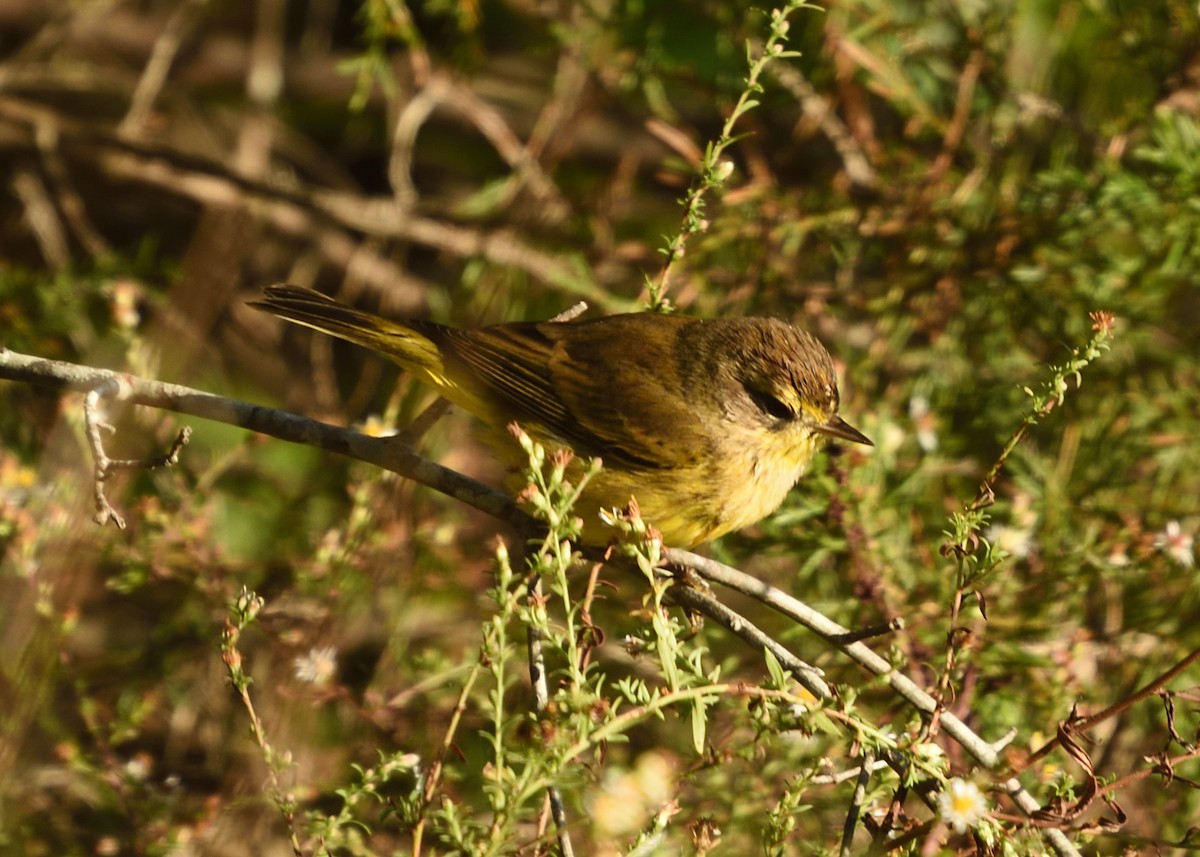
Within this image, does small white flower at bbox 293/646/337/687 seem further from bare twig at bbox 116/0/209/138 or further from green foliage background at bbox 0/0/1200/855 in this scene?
bare twig at bbox 116/0/209/138

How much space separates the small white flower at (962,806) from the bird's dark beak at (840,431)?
4.82 feet

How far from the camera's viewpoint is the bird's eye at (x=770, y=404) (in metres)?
3.75

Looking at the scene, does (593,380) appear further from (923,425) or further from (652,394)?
(923,425)

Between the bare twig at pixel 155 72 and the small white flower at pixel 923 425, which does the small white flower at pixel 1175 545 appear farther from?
the bare twig at pixel 155 72

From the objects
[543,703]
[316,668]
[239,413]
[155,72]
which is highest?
[155,72]

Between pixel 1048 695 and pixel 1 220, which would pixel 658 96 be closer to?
pixel 1048 695

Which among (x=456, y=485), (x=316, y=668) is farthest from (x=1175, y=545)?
(x=316, y=668)

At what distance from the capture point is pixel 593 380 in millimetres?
3941

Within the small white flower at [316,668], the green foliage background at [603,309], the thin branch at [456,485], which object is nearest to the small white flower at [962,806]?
the green foliage background at [603,309]

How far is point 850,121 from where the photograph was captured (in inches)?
202

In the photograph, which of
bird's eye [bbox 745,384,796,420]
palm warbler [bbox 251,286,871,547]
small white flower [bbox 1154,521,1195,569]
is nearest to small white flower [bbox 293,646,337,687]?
palm warbler [bbox 251,286,871,547]

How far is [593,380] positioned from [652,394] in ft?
0.62

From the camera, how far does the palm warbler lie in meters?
3.55

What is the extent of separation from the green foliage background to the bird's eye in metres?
0.20
